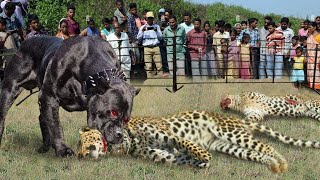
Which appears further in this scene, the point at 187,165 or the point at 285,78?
the point at 285,78

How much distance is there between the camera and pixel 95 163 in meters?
7.72

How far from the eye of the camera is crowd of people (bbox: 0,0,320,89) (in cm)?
1402

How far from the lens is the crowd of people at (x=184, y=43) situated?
46.0 ft

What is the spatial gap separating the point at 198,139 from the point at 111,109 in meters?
3.44

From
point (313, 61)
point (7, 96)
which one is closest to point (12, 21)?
point (7, 96)

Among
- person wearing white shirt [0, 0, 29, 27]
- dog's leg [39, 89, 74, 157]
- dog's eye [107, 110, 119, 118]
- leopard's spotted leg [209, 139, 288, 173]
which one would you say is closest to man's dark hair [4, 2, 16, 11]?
person wearing white shirt [0, 0, 29, 27]

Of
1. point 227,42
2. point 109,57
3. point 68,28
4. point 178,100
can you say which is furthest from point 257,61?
point 109,57

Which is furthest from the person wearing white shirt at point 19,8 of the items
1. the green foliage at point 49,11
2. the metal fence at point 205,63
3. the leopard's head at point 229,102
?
the green foliage at point 49,11

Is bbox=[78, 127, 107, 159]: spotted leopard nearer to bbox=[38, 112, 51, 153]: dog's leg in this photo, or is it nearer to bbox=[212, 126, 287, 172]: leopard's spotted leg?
bbox=[38, 112, 51, 153]: dog's leg

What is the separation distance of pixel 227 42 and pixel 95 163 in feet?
28.4

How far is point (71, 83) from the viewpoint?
7.23 meters

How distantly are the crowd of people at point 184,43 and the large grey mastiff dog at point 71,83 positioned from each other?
5032 mm

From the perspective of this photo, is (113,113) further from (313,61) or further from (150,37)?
(313,61)

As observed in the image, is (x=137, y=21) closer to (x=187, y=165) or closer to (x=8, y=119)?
(x=8, y=119)
